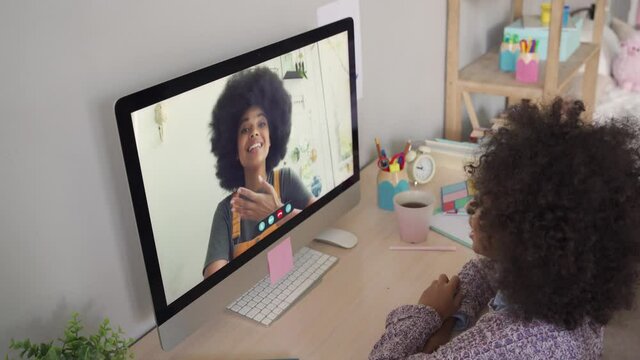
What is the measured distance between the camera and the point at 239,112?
99 cm

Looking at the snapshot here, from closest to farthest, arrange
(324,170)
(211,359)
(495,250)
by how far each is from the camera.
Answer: (495,250) < (211,359) < (324,170)

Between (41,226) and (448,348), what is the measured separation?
614mm

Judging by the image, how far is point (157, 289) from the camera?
915 mm

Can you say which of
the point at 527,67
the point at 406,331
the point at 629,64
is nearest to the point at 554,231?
the point at 406,331

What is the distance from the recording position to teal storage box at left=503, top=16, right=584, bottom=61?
6.18ft

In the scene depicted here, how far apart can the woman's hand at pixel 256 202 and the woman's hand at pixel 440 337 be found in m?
0.35

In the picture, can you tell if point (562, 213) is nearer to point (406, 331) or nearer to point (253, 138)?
point (406, 331)

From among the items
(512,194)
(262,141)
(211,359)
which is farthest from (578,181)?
(211,359)

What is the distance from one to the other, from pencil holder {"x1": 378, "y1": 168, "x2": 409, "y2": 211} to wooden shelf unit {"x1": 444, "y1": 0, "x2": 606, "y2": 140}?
20.9 inches

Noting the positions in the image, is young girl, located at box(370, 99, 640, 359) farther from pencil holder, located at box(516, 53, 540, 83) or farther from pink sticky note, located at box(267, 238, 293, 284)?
pencil holder, located at box(516, 53, 540, 83)

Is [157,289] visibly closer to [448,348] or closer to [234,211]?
[234,211]

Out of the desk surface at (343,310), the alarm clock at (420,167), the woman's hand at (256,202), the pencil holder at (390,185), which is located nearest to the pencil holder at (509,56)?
the alarm clock at (420,167)

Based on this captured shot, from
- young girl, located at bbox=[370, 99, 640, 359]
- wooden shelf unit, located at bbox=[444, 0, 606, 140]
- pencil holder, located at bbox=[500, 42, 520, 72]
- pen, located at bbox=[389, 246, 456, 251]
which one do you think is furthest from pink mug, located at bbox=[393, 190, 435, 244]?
pencil holder, located at bbox=[500, 42, 520, 72]

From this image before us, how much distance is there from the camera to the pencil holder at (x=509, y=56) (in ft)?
6.05
